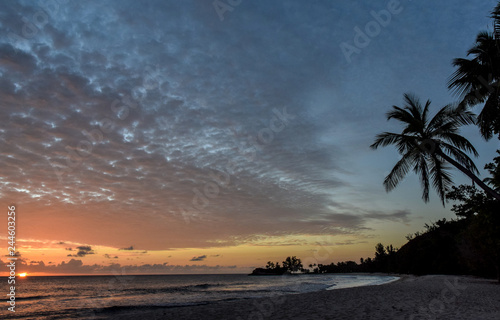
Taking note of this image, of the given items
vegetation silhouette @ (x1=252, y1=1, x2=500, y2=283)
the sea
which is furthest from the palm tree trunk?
the sea

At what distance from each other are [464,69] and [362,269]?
17437 centimetres

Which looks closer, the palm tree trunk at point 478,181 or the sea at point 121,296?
the palm tree trunk at point 478,181

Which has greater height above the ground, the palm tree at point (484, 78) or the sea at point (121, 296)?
the palm tree at point (484, 78)

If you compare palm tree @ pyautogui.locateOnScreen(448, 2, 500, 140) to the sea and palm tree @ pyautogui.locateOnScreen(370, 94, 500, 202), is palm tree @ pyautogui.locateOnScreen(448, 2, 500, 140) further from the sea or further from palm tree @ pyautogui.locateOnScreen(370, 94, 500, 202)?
the sea

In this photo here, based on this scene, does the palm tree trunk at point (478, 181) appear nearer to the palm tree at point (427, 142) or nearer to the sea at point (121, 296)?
the palm tree at point (427, 142)

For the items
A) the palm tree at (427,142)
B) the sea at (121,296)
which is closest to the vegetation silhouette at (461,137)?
the palm tree at (427,142)

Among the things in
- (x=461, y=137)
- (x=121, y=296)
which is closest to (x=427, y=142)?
(x=461, y=137)

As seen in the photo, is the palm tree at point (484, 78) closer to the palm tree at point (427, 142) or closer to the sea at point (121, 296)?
the palm tree at point (427, 142)

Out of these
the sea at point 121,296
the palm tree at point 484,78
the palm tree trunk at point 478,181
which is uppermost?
the palm tree at point 484,78

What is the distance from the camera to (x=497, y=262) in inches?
889

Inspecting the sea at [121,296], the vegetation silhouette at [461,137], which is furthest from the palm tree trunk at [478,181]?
the sea at [121,296]

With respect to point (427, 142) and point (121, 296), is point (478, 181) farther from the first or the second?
point (121, 296)

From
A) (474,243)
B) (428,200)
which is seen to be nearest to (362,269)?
(474,243)

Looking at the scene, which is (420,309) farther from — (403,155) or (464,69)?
(464,69)
